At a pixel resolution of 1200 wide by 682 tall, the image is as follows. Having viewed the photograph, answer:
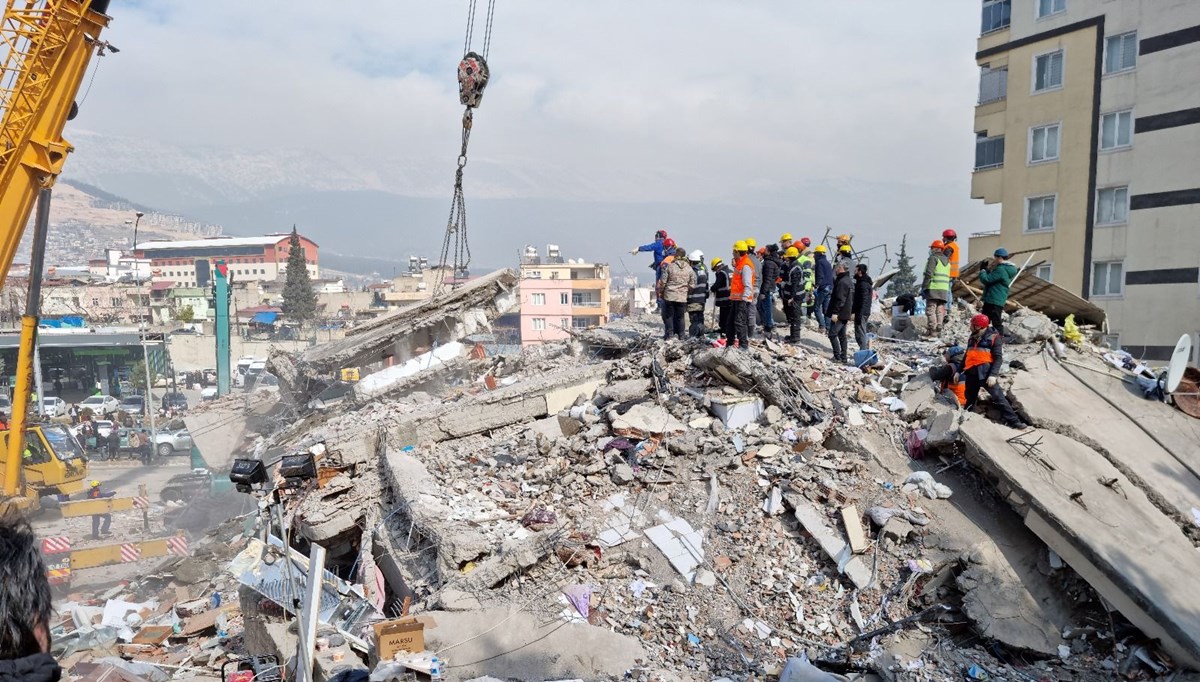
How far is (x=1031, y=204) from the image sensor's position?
19.1 metres

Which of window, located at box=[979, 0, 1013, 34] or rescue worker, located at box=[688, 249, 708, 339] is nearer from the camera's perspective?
rescue worker, located at box=[688, 249, 708, 339]

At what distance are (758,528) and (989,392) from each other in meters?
3.22

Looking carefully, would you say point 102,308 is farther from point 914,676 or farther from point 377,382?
point 914,676

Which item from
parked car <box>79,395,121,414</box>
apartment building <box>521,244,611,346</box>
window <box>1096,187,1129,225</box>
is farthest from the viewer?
apartment building <box>521,244,611,346</box>

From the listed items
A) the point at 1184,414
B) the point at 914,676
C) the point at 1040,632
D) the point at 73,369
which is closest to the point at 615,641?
the point at 914,676

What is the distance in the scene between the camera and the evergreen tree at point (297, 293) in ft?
171

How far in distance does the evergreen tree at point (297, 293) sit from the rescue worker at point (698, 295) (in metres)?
45.5

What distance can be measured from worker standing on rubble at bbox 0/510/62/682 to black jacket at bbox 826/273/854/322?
366 inches

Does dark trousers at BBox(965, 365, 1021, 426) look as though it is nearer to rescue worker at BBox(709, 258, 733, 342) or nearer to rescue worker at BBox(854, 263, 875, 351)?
rescue worker at BBox(854, 263, 875, 351)

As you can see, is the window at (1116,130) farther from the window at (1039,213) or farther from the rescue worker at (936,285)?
the rescue worker at (936,285)

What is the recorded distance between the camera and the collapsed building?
5.71 meters

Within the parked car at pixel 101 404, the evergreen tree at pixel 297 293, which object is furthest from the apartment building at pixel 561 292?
the parked car at pixel 101 404

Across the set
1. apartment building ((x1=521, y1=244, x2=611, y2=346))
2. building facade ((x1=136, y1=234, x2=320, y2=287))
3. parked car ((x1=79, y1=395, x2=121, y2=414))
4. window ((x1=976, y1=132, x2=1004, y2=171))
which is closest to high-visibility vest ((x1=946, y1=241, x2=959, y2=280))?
window ((x1=976, y1=132, x2=1004, y2=171))

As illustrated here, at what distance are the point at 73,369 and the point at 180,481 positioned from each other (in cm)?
1961
